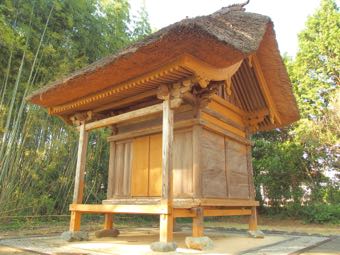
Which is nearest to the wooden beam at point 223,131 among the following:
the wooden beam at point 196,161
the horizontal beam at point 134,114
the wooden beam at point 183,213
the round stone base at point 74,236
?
the wooden beam at point 196,161

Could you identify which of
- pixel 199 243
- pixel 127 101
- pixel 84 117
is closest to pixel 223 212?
pixel 199 243

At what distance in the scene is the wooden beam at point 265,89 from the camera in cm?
557

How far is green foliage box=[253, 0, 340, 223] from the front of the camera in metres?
11.0

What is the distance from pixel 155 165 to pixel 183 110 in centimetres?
101

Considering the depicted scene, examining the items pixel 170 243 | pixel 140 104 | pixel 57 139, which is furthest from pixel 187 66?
pixel 57 139

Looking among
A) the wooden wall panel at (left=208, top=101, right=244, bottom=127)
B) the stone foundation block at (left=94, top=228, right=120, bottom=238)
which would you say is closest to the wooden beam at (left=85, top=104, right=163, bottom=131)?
the wooden wall panel at (left=208, top=101, right=244, bottom=127)

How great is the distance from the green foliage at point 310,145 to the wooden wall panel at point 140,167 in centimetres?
734

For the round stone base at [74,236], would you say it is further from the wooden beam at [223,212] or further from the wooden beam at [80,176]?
the wooden beam at [223,212]

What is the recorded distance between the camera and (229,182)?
527cm

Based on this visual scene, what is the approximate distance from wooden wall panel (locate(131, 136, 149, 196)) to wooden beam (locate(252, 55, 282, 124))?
2294mm

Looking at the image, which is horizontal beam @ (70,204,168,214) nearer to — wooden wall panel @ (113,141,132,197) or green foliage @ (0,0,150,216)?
wooden wall panel @ (113,141,132,197)

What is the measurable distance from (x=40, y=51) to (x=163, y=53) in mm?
4273

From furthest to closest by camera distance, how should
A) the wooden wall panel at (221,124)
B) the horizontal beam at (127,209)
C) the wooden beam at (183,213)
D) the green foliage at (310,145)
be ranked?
the green foliage at (310,145) < the wooden wall panel at (221,124) < the wooden beam at (183,213) < the horizontal beam at (127,209)

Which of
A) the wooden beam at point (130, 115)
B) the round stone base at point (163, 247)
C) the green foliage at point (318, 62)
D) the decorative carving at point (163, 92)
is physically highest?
the green foliage at point (318, 62)
